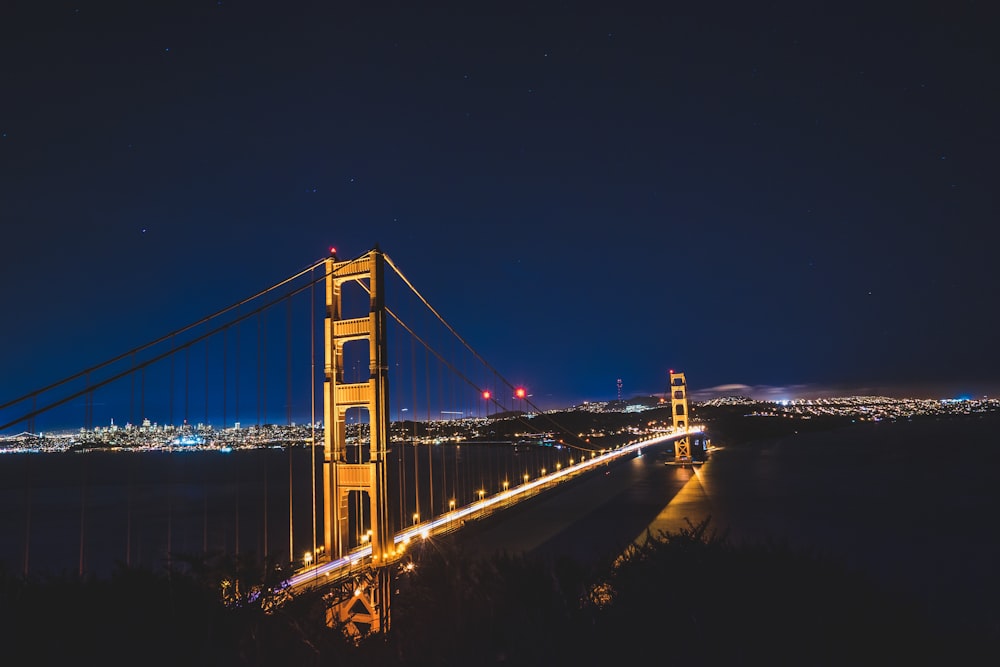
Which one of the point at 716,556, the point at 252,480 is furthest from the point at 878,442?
the point at 716,556

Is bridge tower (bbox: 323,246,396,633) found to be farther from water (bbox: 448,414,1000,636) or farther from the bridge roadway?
water (bbox: 448,414,1000,636)

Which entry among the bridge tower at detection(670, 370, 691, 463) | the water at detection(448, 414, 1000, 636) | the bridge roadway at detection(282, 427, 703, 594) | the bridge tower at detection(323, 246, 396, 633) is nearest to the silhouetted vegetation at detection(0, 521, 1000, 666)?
the bridge roadway at detection(282, 427, 703, 594)

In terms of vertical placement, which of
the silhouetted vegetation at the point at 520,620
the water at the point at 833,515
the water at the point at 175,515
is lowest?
the water at the point at 833,515

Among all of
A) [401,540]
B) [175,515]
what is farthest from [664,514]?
[175,515]

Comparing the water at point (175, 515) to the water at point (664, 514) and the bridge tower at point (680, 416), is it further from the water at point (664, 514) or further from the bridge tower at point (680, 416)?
the bridge tower at point (680, 416)

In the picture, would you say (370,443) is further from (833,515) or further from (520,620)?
(833,515)

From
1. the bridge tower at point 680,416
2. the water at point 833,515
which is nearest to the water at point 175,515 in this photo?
the water at point 833,515

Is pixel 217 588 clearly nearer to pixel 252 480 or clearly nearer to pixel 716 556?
pixel 716 556
